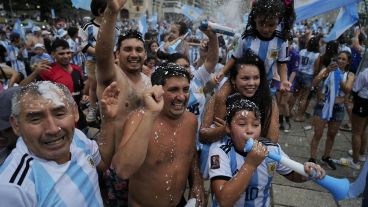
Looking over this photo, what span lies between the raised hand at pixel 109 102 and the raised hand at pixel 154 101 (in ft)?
0.68

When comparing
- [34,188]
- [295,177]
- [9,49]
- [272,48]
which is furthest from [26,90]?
[9,49]

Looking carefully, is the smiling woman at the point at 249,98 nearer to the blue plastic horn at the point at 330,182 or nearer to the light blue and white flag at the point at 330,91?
the blue plastic horn at the point at 330,182

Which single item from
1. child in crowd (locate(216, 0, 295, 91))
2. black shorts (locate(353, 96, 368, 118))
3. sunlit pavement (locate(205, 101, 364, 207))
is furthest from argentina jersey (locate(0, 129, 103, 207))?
black shorts (locate(353, 96, 368, 118))

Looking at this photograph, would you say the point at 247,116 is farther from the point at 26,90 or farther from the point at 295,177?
the point at 26,90

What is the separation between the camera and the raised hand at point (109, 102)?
184 cm

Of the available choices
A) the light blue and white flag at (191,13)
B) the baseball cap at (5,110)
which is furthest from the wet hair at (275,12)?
the light blue and white flag at (191,13)

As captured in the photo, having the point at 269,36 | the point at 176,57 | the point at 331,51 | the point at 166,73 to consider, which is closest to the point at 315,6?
the point at 331,51

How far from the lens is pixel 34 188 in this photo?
1376 millimetres

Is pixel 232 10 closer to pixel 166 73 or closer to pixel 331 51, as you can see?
pixel 331 51

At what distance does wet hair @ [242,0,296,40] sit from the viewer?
2807 mm

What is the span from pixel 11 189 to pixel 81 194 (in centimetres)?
36

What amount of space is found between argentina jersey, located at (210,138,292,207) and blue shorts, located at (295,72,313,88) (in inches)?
238

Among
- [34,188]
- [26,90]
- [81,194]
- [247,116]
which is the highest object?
[26,90]

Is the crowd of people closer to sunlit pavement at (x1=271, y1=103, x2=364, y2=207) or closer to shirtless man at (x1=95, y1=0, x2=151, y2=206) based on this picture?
shirtless man at (x1=95, y1=0, x2=151, y2=206)
